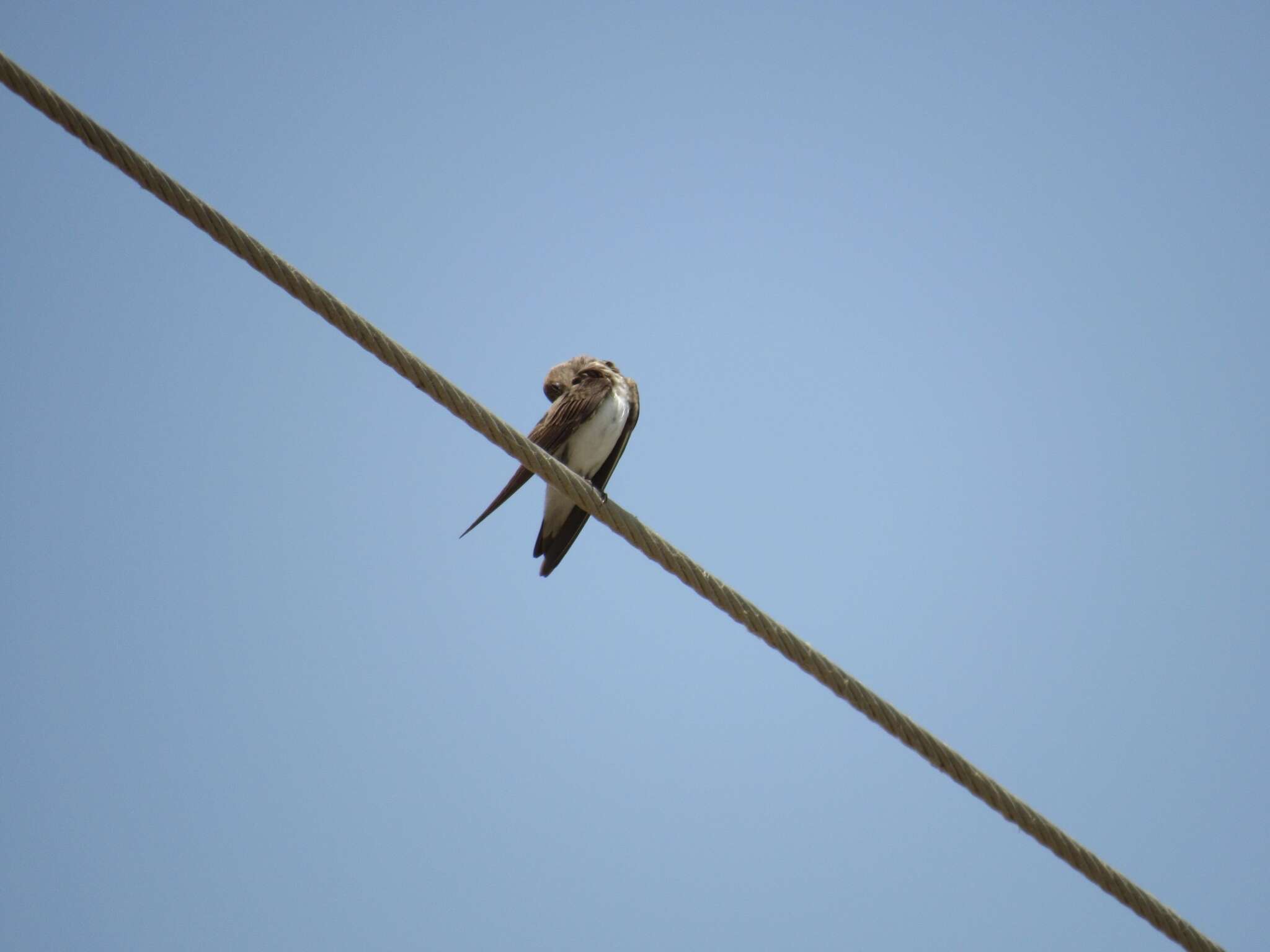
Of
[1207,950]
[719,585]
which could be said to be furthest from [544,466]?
[1207,950]

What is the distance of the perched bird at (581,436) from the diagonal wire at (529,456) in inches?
108

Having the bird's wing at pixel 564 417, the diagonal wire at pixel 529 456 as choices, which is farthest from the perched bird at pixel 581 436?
the diagonal wire at pixel 529 456

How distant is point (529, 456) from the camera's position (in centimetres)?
394

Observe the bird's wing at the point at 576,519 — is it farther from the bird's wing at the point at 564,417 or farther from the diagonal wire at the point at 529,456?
the diagonal wire at the point at 529,456

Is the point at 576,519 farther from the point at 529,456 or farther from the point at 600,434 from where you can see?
the point at 529,456

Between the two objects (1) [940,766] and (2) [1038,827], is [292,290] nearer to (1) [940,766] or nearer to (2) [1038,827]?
(1) [940,766]

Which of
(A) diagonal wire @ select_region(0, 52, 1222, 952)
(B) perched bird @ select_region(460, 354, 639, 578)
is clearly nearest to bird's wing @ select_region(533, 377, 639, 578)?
(B) perched bird @ select_region(460, 354, 639, 578)

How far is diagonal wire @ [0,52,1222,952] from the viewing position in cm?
316

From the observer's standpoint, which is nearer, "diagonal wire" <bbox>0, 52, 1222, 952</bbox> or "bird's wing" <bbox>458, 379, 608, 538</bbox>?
"diagonal wire" <bbox>0, 52, 1222, 952</bbox>

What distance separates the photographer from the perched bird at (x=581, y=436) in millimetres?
6688

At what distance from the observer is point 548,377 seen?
7.37 metres

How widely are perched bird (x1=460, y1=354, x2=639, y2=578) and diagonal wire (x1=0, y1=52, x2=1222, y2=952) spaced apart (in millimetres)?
2741

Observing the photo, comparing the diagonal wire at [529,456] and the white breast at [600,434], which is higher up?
the white breast at [600,434]

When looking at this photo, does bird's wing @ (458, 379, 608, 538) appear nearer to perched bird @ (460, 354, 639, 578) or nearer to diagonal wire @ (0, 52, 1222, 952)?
perched bird @ (460, 354, 639, 578)
